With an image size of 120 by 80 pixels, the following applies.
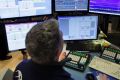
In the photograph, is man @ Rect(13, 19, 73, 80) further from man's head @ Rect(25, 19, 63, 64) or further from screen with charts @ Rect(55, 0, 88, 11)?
screen with charts @ Rect(55, 0, 88, 11)

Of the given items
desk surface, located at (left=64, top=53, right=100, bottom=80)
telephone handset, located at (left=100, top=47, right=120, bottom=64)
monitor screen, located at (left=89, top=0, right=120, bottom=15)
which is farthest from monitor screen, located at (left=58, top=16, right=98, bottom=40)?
desk surface, located at (left=64, top=53, right=100, bottom=80)

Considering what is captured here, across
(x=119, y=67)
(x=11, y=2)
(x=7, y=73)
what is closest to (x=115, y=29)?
(x=119, y=67)

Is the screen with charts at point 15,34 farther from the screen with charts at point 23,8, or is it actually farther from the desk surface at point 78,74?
the desk surface at point 78,74

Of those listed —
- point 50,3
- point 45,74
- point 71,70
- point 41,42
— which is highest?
point 50,3

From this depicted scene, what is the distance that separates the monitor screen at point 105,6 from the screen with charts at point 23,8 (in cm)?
42

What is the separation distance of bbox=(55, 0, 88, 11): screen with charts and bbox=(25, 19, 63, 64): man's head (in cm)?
104

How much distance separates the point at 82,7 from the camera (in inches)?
88.1

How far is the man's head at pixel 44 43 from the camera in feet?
3.71

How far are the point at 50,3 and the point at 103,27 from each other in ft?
1.98

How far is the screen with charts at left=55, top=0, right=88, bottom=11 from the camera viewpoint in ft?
7.22

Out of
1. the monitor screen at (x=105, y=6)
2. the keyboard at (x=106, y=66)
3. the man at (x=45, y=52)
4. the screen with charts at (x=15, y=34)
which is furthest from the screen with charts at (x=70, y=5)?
the man at (x=45, y=52)

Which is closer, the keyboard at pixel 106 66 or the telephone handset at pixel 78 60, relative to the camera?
the keyboard at pixel 106 66

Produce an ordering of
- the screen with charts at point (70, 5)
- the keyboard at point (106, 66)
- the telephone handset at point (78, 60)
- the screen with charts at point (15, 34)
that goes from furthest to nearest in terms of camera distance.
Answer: the screen with charts at point (70, 5) → the screen with charts at point (15, 34) → the telephone handset at point (78, 60) → the keyboard at point (106, 66)

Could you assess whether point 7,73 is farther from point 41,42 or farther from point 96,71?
point 96,71
